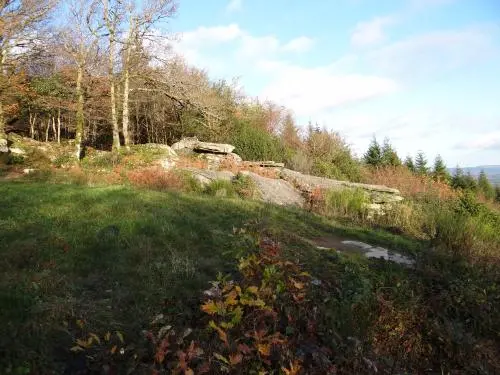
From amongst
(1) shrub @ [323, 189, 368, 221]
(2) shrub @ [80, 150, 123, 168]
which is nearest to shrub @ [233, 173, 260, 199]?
(1) shrub @ [323, 189, 368, 221]

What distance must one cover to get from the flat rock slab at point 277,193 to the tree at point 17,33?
10580mm

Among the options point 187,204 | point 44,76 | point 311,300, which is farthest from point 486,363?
point 44,76

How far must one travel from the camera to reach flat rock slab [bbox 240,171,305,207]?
1041 centimetres

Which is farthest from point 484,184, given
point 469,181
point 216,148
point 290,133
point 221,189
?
point 221,189

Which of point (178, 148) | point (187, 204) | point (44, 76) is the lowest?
point (187, 204)

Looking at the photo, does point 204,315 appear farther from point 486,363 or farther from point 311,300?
point 486,363

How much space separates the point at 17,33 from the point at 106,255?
52.7ft

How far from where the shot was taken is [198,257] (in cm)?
453

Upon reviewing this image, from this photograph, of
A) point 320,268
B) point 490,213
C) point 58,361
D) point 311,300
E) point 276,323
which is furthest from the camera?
point 490,213

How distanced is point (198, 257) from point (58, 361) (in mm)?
2033

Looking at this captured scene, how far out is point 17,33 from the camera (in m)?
16.5

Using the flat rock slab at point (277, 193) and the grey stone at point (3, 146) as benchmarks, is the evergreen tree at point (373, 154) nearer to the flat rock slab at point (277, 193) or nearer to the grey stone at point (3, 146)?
the flat rock slab at point (277, 193)

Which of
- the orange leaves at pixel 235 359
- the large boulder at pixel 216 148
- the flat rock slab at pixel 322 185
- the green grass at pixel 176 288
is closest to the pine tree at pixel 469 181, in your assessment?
the flat rock slab at pixel 322 185

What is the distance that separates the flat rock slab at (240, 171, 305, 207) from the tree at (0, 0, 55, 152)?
10580 mm
